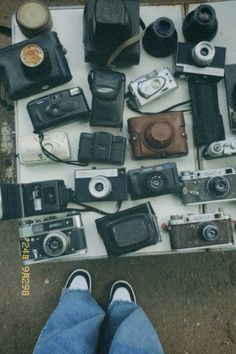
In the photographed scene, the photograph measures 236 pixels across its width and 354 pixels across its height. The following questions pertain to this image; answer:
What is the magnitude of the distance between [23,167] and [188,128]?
686mm

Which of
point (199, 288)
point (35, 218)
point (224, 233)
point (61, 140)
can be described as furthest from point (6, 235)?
point (224, 233)

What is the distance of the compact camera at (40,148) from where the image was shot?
1572 mm

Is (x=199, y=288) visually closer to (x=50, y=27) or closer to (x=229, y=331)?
(x=229, y=331)

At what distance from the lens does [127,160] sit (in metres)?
1.63

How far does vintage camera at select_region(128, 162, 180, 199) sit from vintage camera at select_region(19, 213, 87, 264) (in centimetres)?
25

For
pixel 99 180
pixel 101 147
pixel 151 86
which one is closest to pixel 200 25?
pixel 151 86

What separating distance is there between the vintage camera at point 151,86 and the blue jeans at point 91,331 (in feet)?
3.21

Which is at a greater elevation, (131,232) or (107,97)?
(107,97)

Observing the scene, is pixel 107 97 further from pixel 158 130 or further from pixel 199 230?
pixel 199 230

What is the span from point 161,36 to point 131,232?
76cm

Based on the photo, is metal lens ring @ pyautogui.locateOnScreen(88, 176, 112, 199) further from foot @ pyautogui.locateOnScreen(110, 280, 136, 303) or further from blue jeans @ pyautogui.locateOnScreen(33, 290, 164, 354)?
foot @ pyautogui.locateOnScreen(110, 280, 136, 303)

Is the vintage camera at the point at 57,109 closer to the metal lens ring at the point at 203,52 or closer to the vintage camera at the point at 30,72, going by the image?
the vintage camera at the point at 30,72

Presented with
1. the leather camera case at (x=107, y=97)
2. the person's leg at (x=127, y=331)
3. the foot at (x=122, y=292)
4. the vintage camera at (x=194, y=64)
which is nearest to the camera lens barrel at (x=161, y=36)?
the vintage camera at (x=194, y=64)

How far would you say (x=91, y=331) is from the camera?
181 cm
